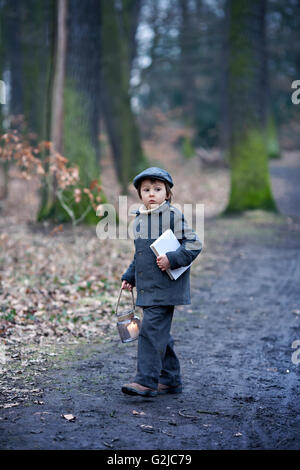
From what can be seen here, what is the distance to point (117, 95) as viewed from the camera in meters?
17.0

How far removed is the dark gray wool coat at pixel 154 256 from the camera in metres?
4.18

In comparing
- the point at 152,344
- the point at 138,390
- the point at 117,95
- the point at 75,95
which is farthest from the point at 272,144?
the point at 138,390

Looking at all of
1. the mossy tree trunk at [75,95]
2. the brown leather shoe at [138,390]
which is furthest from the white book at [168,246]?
the mossy tree trunk at [75,95]

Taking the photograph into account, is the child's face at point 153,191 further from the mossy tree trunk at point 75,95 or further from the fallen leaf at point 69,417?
the mossy tree trunk at point 75,95

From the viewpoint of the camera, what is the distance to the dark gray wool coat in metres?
4.18

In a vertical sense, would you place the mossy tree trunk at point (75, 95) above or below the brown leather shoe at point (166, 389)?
above

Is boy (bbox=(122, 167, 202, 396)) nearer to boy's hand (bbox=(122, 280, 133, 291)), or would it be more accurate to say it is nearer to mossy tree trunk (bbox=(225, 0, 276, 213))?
boy's hand (bbox=(122, 280, 133, 291))

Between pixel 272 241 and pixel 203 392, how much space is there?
265 inches

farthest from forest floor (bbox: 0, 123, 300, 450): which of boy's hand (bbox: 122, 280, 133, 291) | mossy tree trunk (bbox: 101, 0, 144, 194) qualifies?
mossy tree trunk (bbox: 101, 0, 144, 194)

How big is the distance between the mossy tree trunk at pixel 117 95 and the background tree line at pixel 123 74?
0.03 m

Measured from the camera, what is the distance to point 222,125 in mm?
28812

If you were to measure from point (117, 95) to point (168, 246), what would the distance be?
13.7 metres
